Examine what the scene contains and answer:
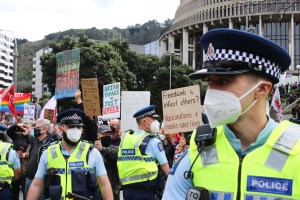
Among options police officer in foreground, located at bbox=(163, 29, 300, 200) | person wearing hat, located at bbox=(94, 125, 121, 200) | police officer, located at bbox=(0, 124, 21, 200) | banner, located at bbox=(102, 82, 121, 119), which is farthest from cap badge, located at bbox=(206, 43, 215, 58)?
banner, located at bbox=(102, 82, 121, 119)

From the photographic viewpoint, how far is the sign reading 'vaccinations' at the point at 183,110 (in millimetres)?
8586

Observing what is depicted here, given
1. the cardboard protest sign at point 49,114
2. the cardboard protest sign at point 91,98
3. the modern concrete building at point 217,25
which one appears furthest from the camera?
the modern concrete building at point 217,25

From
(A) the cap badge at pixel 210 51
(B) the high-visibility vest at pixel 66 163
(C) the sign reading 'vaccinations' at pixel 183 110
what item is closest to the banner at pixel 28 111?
(C) the sign reading 'vaccinations' at pixel 183 110

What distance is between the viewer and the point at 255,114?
8.20 ft

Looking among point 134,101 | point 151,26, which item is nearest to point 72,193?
point 134,101

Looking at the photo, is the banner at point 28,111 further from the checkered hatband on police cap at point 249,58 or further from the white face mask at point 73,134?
the checkered hatband on police cap at point 249,58

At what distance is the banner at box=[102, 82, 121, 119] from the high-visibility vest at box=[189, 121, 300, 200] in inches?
406

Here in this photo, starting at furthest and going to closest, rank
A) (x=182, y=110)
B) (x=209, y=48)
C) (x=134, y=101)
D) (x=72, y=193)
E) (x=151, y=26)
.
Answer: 1. (x=151, y=26)
2. (x=134, y=101)
3. (x=182, y=110)
4. (x=72, y=193)
5. (x=209, y=48)

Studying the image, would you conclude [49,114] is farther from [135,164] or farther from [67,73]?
[135,164]

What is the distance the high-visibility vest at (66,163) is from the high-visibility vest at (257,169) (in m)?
3.18

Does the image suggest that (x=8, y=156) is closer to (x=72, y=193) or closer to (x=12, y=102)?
(x=72, y=193)

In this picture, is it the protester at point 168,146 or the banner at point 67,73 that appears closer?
the protester at point 168,146

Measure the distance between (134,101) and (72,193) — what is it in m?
7.13

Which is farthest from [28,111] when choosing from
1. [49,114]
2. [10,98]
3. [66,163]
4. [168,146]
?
[66,163]
